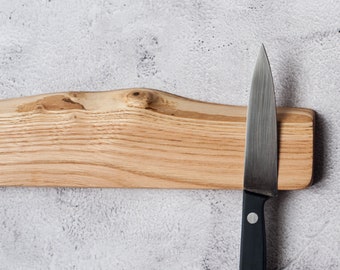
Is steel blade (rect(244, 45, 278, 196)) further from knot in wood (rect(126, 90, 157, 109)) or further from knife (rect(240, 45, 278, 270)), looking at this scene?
knot in wood (rect(126, 90, 157, 109))

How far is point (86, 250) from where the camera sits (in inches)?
32.7

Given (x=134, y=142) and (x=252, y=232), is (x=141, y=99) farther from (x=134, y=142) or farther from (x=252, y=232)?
(x=252, y=232)

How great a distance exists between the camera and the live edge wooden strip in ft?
2.44

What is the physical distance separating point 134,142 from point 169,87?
78 mm

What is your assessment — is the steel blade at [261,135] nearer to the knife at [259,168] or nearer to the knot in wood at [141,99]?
the knife at [259,168]

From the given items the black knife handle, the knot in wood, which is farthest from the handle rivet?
the knot in wood

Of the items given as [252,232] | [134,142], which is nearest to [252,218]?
[252,232]

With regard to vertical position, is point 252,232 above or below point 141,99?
below

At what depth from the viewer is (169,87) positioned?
0.81 metres

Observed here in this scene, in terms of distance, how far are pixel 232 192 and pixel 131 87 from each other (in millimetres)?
168

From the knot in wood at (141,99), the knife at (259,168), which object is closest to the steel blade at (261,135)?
the knife at (259,168)

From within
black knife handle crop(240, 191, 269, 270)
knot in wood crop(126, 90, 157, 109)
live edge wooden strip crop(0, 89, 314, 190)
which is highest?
knot in wood crop(126, 90, 157, 109)

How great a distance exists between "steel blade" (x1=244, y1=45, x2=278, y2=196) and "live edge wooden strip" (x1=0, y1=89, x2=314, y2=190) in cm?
2

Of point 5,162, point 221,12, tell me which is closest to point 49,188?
point 5,162
